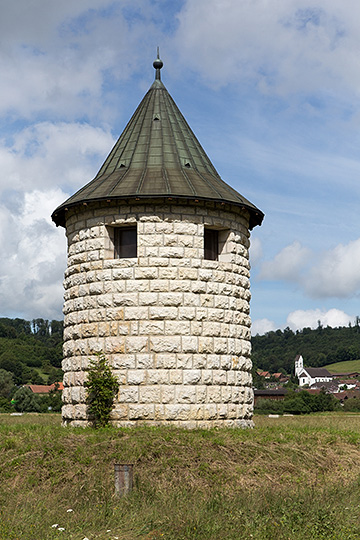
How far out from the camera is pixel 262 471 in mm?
13562

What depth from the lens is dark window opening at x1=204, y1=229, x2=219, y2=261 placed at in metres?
17.5

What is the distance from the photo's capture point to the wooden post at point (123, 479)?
1193 centimetres

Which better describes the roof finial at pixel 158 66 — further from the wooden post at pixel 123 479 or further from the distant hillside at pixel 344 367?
the distant hillside at pixel 344 367

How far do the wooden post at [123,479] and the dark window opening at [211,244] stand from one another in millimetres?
6850

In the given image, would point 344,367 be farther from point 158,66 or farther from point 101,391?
point 101,391

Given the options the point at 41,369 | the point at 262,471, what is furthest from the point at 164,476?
the point at 41,369

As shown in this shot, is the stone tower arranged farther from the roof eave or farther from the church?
the church

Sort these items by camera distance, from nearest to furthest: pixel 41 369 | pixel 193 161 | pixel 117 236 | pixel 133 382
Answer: pixel 133 382 < pixel 117 236 < pixel 193 161 < pixel 41 369

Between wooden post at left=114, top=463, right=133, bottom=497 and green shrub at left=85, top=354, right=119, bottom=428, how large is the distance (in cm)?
384

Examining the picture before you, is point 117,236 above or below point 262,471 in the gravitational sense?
above

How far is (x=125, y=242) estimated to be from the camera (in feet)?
55.9

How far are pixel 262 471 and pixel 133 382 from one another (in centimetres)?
396

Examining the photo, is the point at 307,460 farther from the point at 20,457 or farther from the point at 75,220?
the point at 75,220

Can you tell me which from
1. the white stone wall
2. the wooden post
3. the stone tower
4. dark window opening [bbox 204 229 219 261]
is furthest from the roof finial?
the wooden post
